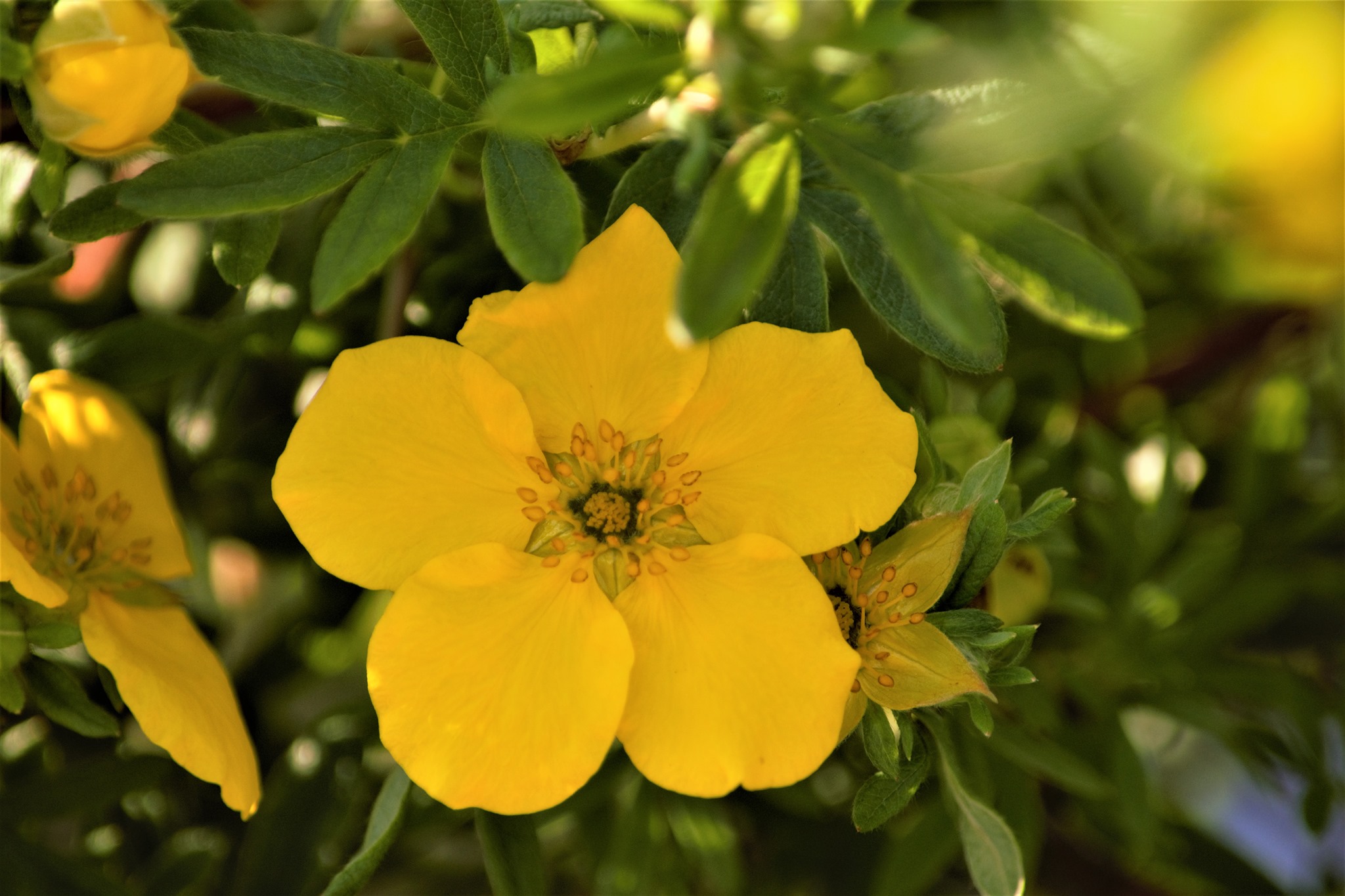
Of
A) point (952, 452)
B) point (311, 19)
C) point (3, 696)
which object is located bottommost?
point (3, 696)

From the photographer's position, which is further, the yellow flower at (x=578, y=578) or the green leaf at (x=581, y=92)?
the yellow flower at (x=578, y=578)

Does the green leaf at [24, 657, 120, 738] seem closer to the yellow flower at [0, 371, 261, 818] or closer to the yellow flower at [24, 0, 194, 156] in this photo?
the yellow flower at [0, 371, 261, 818]

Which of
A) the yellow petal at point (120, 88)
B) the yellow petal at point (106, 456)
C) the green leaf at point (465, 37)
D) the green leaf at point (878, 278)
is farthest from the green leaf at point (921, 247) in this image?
the yellow petal at point (106, 456)

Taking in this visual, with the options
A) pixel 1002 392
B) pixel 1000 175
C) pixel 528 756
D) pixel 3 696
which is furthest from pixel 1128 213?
pixel 3 696

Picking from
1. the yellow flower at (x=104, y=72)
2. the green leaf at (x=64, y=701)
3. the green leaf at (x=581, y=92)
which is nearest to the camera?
the green leaf at (x=581, y=92)

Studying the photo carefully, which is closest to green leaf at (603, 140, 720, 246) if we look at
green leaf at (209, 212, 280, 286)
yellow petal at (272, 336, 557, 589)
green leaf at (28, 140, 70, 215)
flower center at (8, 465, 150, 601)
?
yellow petal at (272, 336, 557, 589)

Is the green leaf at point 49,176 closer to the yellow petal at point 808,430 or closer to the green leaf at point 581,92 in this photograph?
the green leaf at point 581,92

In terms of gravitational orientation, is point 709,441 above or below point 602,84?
below

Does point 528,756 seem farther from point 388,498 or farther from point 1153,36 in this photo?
point 1153,36
